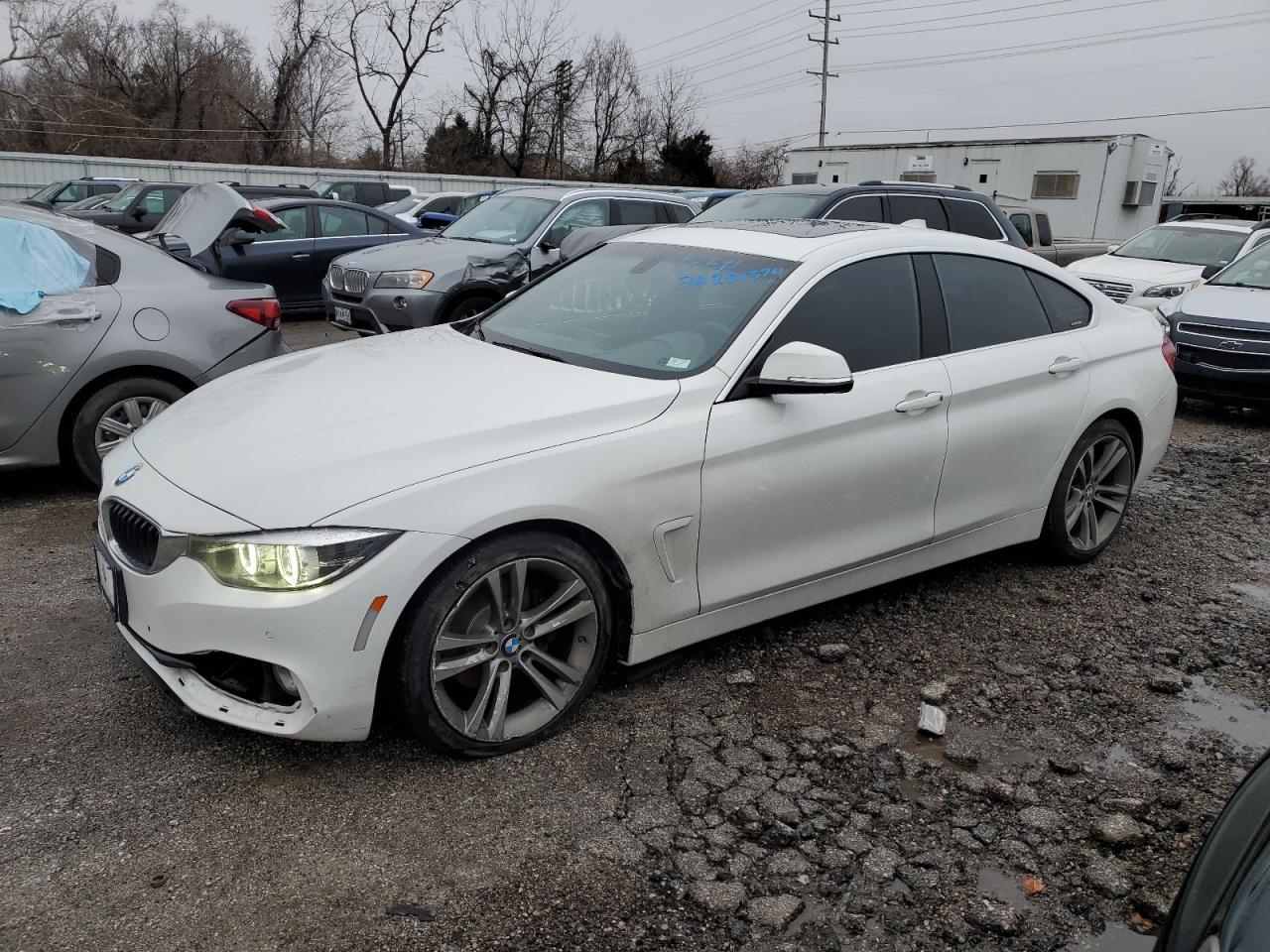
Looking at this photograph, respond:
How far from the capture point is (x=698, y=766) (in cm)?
317

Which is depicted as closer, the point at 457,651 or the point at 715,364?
the point at 457,651

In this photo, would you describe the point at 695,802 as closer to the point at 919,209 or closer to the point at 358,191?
the point at 919,209

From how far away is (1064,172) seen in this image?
113 ft

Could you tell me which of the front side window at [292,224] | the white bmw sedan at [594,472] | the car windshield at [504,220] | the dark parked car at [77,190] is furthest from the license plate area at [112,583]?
the dark parked car at [77,190]

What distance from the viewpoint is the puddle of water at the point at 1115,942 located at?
2518mm

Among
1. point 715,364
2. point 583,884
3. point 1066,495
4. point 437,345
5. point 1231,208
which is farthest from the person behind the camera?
point 1231,208

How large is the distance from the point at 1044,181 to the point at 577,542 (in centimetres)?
3682

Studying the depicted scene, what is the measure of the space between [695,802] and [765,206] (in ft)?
23.7

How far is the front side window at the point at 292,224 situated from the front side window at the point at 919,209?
708 cm

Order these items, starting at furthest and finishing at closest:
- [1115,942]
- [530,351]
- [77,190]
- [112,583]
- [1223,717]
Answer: [77,190]
[530,351]
[1223,717]
[112,583]
[1115,942]

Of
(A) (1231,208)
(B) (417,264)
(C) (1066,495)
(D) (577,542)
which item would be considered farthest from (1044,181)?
(D) (577,542)

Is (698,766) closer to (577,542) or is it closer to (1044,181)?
(577,542)

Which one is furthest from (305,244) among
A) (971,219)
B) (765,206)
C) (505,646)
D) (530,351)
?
(505,646)

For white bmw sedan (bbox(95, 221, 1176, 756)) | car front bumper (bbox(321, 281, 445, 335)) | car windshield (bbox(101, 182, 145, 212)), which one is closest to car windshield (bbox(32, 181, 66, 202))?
car windshield (bbox(101, 182, 145, 212))
